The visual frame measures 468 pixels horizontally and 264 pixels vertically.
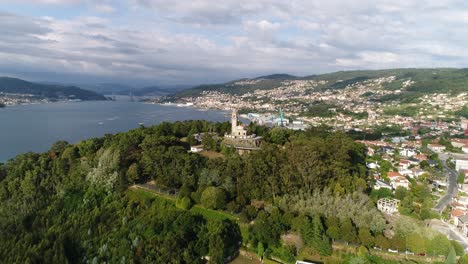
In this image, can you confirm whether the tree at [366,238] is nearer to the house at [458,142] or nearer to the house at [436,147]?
the house at [436,147]

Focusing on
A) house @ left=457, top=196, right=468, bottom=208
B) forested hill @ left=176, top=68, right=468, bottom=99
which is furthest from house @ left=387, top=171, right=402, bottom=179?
forested hill @ left=176, top=68, right=468, bottom=99

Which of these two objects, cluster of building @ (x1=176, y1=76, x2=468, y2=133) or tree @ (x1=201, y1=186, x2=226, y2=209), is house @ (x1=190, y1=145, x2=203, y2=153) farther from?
cluster of building @ (x1=176, y1=76, x2=468, y2=133)

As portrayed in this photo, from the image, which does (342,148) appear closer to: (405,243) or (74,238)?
(405,243)

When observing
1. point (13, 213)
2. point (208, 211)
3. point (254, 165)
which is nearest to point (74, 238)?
point (13, 213)

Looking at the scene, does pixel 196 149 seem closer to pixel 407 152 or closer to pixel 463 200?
pixel 463 200

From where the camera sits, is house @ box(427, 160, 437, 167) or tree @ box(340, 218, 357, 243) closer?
tree @ box(340, 218, 357, 243)

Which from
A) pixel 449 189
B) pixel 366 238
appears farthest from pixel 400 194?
pixel 366 238

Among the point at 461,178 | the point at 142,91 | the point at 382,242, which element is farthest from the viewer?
the point at 142,91
